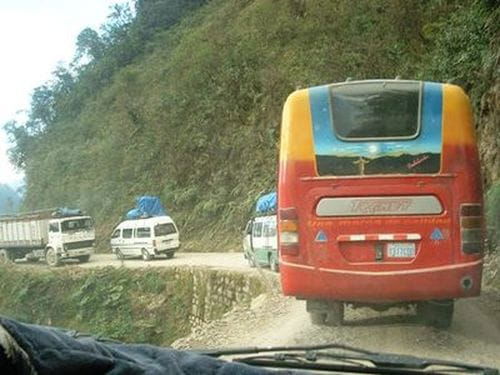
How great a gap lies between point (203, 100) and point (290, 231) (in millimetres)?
26939

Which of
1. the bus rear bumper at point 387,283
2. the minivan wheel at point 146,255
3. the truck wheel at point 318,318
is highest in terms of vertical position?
the bus rear bumper at point 387,283

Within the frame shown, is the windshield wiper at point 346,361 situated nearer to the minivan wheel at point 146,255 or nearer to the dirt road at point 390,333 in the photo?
the dirt road at point 390,333

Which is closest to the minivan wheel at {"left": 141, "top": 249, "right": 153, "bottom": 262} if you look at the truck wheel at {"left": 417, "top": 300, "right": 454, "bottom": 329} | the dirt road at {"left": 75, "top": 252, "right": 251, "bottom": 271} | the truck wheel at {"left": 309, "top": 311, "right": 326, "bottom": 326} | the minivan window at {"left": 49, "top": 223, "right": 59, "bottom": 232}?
the dirt road at {"left": 75, "top": 252, "right": 251, "bottom": 271}

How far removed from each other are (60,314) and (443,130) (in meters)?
10.5

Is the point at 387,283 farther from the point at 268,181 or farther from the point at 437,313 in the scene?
the point at 268,181

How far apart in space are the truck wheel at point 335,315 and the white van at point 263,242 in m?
7.45

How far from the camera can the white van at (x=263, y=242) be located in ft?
54.0

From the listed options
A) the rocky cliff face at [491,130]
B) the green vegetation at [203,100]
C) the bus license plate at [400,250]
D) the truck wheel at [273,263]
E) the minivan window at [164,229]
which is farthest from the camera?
the green vegetation at [203,100]

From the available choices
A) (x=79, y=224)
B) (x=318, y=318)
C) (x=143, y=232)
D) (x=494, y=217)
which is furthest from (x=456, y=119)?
(x=79, y=224)

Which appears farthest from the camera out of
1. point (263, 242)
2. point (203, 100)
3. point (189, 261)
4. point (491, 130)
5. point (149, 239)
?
point (203, 100)

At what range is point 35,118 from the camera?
34.8m

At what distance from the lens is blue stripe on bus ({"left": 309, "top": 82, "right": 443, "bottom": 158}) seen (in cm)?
731

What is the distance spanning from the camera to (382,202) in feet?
24.0

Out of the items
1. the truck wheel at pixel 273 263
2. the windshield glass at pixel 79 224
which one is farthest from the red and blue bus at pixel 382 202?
the windshield glass at pixel 79 224
